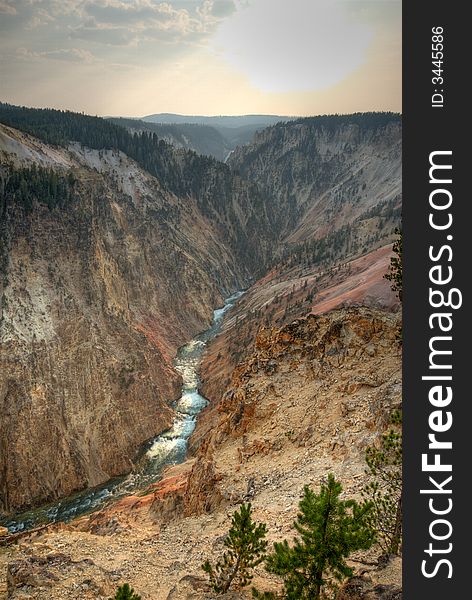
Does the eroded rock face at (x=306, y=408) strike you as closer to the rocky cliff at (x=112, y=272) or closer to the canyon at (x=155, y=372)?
the canyon at (x=155, y=372)

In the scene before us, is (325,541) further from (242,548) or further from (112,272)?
(112,272)

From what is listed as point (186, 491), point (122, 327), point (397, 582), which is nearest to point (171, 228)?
point (122, 327)

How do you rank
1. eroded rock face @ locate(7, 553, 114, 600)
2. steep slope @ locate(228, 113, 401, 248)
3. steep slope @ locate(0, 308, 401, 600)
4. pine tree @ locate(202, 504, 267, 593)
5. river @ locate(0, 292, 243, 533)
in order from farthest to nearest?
steep slope @ locate(228, 113, 401, 248) < river @ locate(0, 292, 243, 533) < steep slope @ locate(0, 308, 401, 600) < eroded rock face @ locate(7, 553, 114, 600) < pine tree @ locate(202, 504, 267, 593)

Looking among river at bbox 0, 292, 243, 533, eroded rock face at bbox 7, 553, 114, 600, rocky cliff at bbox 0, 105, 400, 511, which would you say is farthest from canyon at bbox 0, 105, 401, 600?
river at bbox 0, 292, 243, 533

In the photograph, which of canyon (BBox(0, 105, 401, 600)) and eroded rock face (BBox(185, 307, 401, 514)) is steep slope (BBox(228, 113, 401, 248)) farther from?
eroded rock face (BBox(185, 307, 401, 514))

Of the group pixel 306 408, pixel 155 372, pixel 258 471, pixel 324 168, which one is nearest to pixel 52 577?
pixel 258 471
